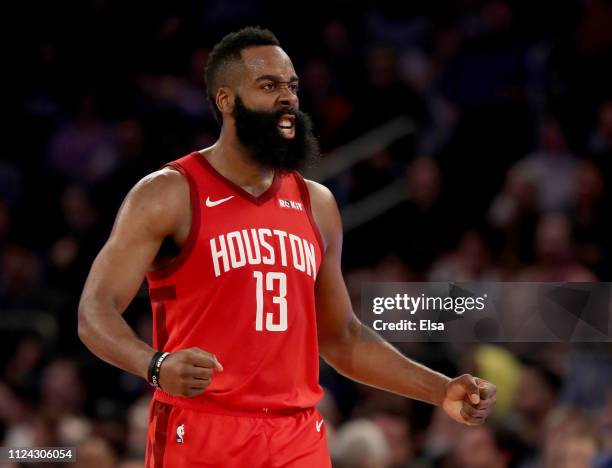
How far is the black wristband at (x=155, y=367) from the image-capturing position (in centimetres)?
321

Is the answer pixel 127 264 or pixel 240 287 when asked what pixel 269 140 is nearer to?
pixel 240 287

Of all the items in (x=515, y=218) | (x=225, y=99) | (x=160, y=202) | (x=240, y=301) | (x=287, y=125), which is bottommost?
(x=240, y=301)

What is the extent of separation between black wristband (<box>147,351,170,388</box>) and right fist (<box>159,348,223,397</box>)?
50 millimetres

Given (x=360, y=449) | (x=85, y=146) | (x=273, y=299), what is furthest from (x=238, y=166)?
(x=85, y=146)

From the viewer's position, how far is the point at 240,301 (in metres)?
3.60

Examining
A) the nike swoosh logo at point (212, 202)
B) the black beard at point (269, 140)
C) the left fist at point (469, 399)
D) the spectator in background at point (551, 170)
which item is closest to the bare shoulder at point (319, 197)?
the black beard at point (269, 140)

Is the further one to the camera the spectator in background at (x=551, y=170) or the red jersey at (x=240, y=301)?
the spectator in background at (x=551, y=170)

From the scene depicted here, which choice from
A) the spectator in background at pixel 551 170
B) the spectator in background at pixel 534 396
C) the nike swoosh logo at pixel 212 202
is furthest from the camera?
the spectator in background at pixel 551 170

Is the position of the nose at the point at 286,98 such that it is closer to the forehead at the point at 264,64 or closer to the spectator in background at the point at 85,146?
the forehead at the point at 264,64

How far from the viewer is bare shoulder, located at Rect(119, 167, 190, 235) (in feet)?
11.7

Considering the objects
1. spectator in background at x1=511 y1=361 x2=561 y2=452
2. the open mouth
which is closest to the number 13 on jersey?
the open mouth

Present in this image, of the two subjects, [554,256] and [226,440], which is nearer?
[226,440]

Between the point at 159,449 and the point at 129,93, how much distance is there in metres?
5.10

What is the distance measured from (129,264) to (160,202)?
0.71 ft
